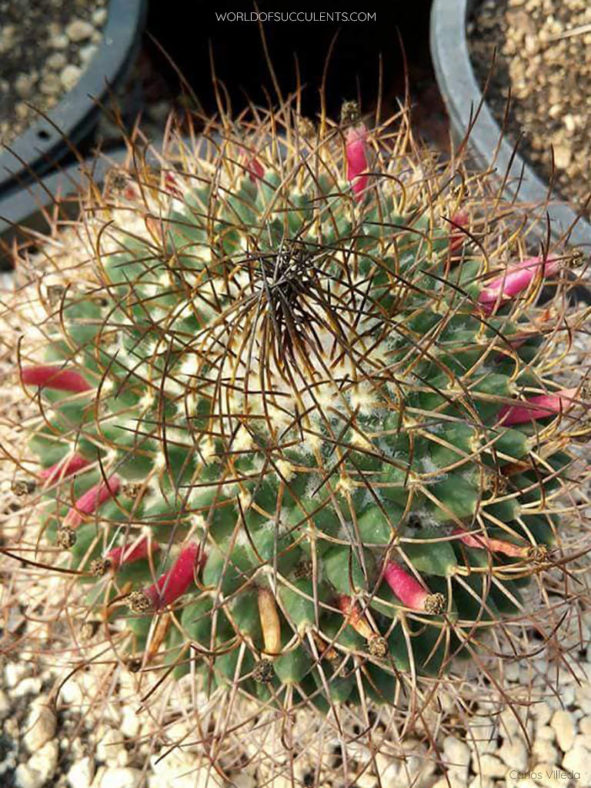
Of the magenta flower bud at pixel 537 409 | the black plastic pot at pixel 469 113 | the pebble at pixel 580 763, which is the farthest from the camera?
the black plastic pot at pixel 469 113

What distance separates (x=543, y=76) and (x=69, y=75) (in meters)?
1.00

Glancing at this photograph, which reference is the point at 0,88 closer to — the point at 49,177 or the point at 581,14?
the point at 49,177

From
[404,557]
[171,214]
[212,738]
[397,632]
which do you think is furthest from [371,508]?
[171,214]

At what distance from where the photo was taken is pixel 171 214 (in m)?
1.16

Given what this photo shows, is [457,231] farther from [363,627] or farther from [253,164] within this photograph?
[363,627]

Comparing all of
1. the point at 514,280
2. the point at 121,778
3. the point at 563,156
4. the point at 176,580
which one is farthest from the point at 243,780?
the point at 563,156

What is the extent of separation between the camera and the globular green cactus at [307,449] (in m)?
0.89

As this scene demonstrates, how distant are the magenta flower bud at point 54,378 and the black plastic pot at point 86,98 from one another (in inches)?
28.3

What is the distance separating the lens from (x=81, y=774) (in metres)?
1.21

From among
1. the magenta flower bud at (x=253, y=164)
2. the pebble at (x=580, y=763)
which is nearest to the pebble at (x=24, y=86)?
the magenta flower bud at (x=253, y=164)

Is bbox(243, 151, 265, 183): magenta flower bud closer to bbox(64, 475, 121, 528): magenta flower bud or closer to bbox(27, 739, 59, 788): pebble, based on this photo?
bbox(64, 475, 121, 528): magenta flower bud

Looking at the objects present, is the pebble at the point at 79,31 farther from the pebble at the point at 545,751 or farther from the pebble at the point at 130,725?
the pebble at the point at 545,751

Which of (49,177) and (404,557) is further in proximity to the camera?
(49,177)

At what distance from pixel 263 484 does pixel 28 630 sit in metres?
0.58
